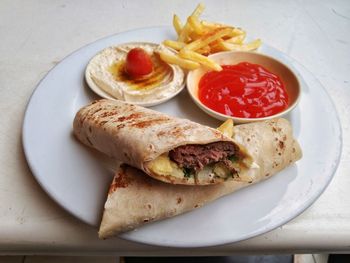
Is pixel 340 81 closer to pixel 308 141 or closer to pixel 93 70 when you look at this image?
pixel 308 141

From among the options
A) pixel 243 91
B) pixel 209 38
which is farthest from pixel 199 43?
pixel 243 91

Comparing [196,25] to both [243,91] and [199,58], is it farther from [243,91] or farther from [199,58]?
[243,91]

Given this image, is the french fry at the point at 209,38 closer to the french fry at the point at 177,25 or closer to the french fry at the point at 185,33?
the french fry at the point at 185,33

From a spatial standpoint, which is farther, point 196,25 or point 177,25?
point 177,25

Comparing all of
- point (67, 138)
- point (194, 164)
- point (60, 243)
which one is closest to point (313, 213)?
point (194, 164)

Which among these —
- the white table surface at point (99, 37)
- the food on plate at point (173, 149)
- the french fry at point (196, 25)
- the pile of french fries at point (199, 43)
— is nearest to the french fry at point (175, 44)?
the pile of french fries at point (199, 43)

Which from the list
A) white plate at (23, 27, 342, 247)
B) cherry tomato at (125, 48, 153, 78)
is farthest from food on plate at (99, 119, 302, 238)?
cherry tomato at (125, 48, 153, 78)

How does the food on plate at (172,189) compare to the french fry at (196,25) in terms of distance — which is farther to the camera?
the french fry at (196,25)
